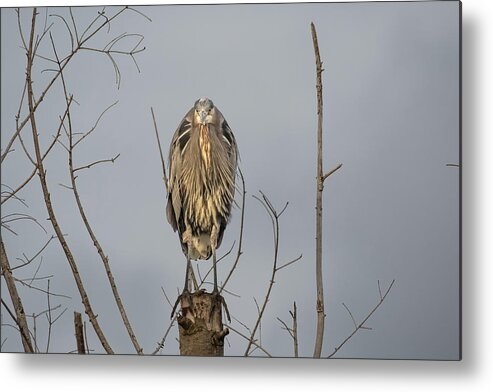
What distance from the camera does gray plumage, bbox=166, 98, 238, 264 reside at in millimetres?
3061

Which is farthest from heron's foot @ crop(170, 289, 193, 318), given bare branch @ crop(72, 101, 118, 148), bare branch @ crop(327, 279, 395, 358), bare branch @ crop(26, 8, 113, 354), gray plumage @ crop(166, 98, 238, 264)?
bare branch @ crop(72, 101, 118, 148)

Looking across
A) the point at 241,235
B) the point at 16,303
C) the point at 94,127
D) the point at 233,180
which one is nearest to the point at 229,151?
the point at 233,180

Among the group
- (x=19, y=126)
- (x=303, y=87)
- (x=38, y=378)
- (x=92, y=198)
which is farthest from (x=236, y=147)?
(x=38, y=378)

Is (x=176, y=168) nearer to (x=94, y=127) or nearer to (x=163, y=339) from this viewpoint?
(x=94, y=127)

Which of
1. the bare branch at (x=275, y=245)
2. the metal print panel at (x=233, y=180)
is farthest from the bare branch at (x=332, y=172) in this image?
the bare branch at (x=275, y=245)

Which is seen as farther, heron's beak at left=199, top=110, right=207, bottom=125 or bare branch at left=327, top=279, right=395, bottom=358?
heron's beak at left=199, top=110, right=207, bottom=125

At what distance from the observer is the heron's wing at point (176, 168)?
10.1 ft

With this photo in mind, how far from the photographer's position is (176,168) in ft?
10.2

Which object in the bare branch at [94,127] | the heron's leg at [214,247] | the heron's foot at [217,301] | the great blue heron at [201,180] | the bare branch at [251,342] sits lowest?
the bare branch at [251,342]

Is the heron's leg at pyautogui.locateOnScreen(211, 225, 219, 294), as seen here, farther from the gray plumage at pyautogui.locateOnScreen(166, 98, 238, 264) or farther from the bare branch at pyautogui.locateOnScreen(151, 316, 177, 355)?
the bare branch at pyautogui.locateOnScreen(151, 316, 177, 355)

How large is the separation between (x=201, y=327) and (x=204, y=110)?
2.01 ft

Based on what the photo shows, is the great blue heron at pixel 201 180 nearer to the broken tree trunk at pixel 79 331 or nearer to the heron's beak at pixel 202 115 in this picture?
the heron's beak at pixel 202 115

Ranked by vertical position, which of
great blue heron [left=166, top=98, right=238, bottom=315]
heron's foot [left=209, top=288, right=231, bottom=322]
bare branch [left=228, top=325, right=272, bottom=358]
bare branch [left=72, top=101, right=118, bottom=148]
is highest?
bare branch [left=72, top=101, right=118, bottom=148]

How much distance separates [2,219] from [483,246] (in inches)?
54.0
